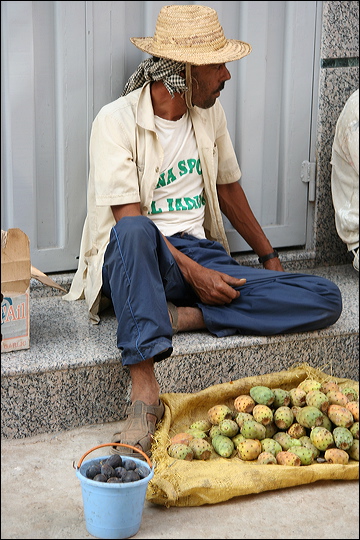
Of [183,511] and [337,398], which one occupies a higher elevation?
[337,398]

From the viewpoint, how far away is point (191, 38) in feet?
12.4

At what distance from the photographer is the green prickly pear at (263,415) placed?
338cm

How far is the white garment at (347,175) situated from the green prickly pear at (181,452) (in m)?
1.91

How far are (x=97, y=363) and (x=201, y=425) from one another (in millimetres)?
537

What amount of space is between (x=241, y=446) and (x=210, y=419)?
9.5 inches

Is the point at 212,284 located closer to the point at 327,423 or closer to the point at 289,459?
the point at 327,423

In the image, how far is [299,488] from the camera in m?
3.19

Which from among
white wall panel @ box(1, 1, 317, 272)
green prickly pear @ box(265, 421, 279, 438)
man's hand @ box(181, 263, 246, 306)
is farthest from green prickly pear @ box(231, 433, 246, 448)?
white wall panel @ box(1, 1, 317, 272)

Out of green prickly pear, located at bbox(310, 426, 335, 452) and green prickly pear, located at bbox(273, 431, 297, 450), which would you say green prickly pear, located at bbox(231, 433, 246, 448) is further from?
green prickly pear, located at bbox(310, 426, 335, 452)

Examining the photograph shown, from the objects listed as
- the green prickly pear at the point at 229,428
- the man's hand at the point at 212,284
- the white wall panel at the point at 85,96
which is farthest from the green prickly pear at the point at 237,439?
the white wall panel at the point at 85,96

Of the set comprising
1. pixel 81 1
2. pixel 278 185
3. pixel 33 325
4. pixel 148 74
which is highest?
pixel 81 1

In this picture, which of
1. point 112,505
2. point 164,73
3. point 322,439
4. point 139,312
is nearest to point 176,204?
point 164,73

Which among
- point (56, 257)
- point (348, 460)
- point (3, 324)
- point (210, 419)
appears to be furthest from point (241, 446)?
point (56, 257)

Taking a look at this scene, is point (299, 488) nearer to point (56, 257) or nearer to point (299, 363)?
point (299, 363)
